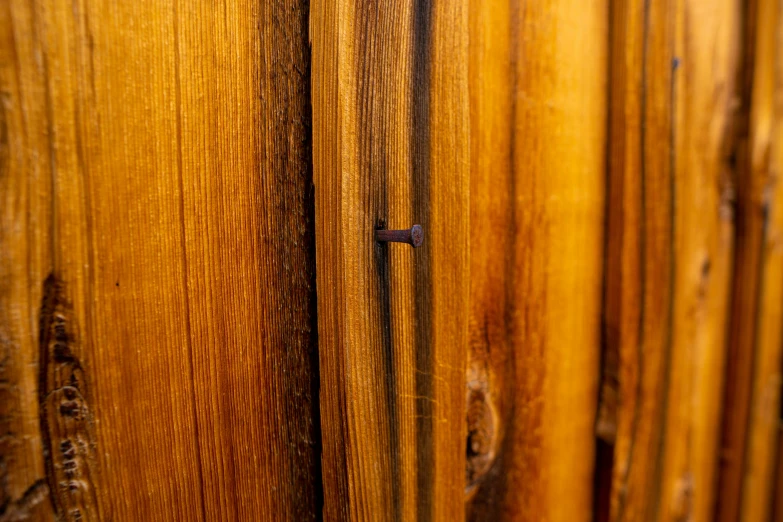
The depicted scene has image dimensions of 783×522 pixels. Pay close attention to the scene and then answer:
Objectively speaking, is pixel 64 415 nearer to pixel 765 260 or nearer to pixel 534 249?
pixel 534 249

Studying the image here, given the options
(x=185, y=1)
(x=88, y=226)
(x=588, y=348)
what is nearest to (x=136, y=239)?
(x=88, y=226)

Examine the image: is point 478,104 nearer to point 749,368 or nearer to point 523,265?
point 523,265

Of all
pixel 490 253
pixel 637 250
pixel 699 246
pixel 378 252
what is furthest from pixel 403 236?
pixel 699 246

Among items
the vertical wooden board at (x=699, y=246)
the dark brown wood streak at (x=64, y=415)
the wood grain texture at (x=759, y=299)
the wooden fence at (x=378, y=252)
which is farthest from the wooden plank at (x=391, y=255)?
the wood grain texture at (x=759, y=299)

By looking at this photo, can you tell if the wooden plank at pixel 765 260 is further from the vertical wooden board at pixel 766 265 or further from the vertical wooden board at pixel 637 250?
the vertical wooden board at pixel 637 250

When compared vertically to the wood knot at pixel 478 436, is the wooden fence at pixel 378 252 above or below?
above

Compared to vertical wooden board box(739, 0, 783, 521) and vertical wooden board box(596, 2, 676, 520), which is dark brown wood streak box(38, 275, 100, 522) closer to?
vertical wooden board box(596, 2, 676, 520)

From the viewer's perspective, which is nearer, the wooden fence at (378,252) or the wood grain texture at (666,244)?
the wooden fence at (378,252)
